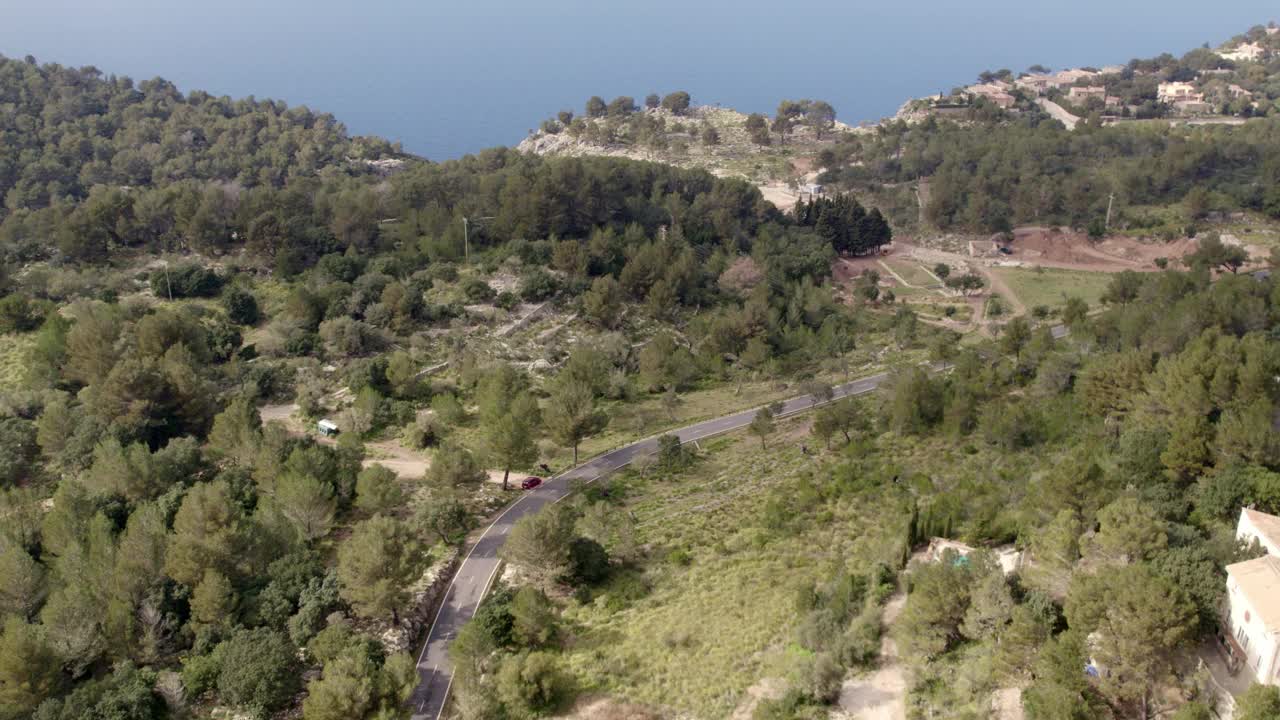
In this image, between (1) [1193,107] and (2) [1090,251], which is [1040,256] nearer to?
(2) [1090,251]

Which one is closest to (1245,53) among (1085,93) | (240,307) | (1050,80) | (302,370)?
(1050,80)

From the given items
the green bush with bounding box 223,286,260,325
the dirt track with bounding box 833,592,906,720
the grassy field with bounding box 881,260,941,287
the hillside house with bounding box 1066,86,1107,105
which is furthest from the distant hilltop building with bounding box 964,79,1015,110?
the dirt track with bounding box 833,592,906,720

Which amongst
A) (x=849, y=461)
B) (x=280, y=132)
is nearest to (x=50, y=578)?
(x=849, y=461)

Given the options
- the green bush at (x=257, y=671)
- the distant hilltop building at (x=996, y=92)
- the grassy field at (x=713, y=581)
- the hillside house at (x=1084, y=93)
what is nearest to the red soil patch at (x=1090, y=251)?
the distant hilltop building at (x=996, y=92)

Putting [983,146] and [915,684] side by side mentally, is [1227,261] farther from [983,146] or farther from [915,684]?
[915,684]

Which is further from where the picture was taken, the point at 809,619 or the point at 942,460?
the point at 942,460
